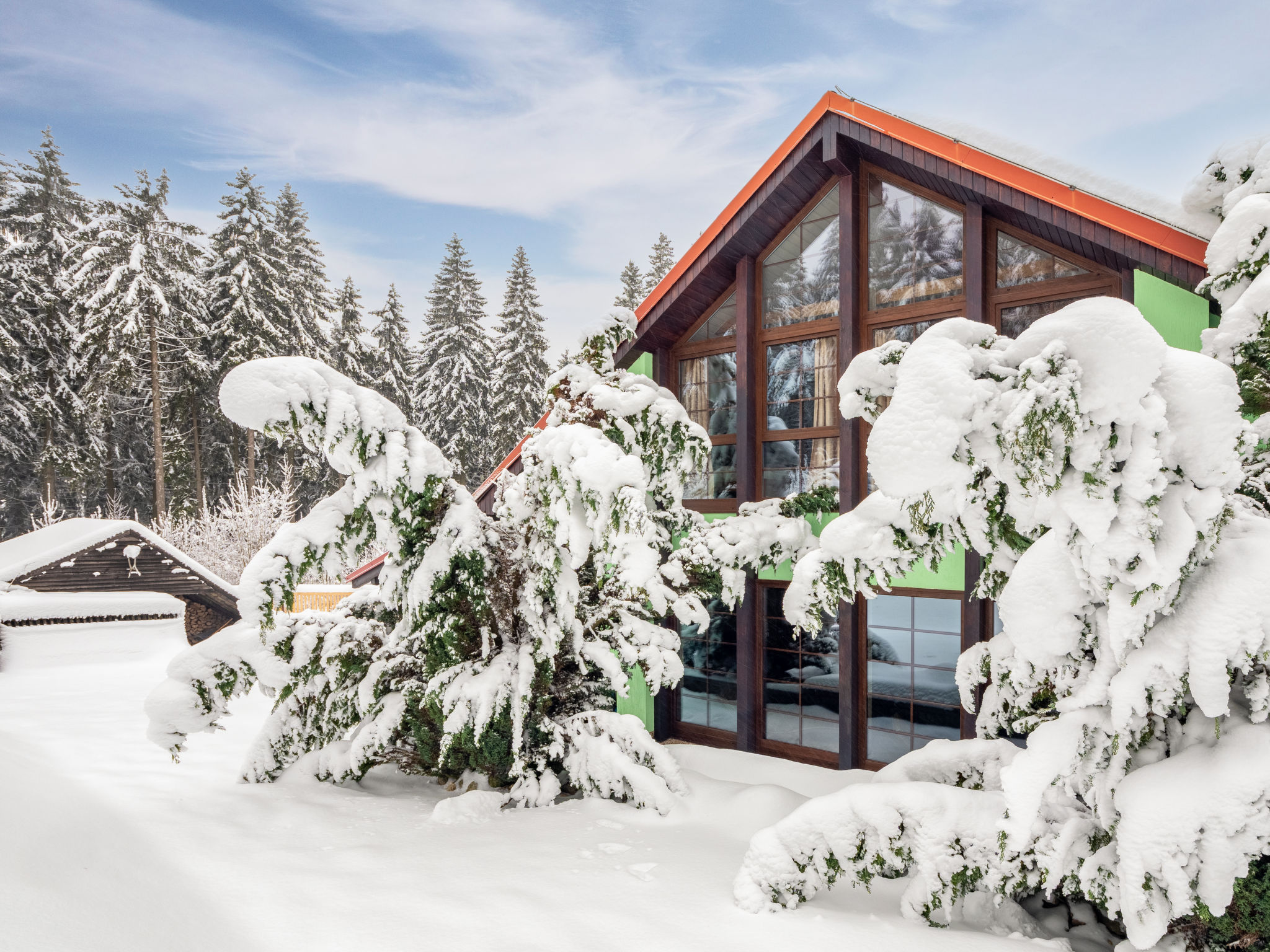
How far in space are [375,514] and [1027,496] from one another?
4097 mm

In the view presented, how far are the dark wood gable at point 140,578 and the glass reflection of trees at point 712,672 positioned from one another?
11.7 m

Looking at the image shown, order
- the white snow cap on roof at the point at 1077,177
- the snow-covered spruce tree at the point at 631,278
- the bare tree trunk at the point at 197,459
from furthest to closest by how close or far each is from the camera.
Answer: the snow-covered spruce tree at the point at 631,278, the bare tree trunk at the point at 197,459, the white snow cap on roof at the point at 1077,177

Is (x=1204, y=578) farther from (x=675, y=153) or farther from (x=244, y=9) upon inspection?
(x=675, y=153)

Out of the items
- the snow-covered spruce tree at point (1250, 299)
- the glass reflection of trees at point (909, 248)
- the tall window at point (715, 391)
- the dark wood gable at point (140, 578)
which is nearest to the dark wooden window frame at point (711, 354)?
the tall window at point (715, 391)

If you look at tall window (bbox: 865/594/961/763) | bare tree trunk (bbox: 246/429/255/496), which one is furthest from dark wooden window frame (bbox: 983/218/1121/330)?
bare tree trunk (bbox: 246/429/255/496)

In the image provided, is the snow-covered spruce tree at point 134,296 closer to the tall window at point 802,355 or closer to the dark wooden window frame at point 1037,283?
the tall window at point 802,355

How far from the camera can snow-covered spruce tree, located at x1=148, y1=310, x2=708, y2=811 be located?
4652mm

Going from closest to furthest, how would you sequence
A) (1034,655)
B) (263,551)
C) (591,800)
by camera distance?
(1034,655) < (263,551) < (591,800)

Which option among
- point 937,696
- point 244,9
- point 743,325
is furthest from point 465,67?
point 937,696

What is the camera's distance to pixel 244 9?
930cm

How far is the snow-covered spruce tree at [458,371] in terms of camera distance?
28.0m

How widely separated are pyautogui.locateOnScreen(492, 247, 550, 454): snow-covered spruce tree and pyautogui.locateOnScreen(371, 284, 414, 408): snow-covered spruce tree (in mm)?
4327

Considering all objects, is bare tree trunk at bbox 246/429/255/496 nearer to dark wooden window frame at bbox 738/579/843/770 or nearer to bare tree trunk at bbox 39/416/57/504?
bare tree trunk at bbox 39/416/57/504

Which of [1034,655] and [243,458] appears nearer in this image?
[1034,655]
